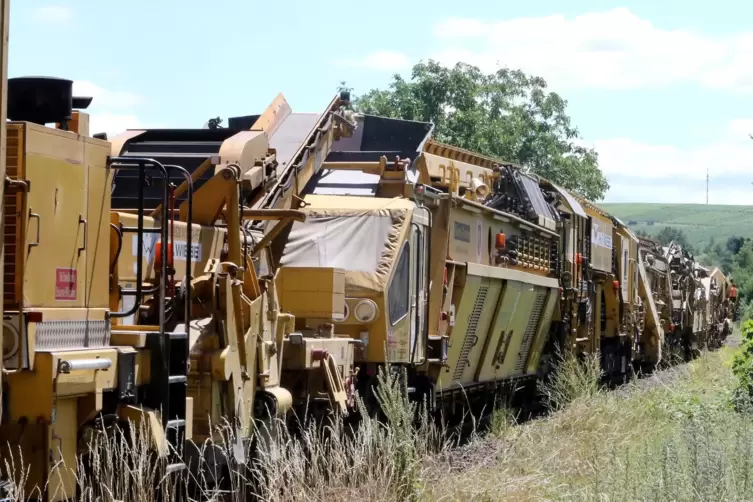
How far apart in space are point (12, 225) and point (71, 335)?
0.72 metres

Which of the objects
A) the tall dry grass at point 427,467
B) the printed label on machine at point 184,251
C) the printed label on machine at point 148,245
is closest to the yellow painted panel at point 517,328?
the tall dry grass at point 427,467

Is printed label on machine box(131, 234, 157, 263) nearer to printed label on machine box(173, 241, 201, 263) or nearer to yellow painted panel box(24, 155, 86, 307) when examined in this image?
printed label on machine box(173, 241, 201, 263)

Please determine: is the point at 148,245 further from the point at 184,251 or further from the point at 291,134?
the point at 291,134

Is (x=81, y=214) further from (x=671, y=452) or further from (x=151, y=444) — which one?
(x=671, y=452)

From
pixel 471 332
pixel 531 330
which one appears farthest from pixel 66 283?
pixel 531 330

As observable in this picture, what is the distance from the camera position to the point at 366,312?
38.2 ft

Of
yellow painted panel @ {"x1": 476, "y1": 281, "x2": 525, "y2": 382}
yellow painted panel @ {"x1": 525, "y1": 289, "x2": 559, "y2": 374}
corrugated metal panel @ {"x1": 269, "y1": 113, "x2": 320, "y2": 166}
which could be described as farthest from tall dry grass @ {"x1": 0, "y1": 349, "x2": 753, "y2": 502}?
yellow painted panel @ {"x1": 525, "y1": 289, "x2": 559, "y2": 374}

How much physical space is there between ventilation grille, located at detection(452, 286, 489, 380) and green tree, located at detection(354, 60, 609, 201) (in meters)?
23.7

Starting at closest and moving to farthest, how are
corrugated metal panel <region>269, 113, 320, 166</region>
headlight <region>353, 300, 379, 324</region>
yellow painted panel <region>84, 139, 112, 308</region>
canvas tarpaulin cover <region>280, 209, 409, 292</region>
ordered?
yellow painted panel <region>84, 139, 112, 308</region> → headlight <region>353, 300, 379, 324</region> → canvas tarpaulin cover <region>280, 209, 409, 292</region> → corrugated metal panel <region>269, 113, 320, 166</region>

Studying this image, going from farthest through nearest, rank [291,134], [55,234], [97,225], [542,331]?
[542,331], [291,134], [97,225], [55,234]

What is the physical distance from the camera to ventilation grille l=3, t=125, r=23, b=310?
6539 mm

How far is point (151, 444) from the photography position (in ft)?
23.8

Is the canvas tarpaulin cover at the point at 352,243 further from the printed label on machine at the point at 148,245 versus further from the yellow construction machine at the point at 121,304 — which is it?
the printed label on machine at the point at 148,245

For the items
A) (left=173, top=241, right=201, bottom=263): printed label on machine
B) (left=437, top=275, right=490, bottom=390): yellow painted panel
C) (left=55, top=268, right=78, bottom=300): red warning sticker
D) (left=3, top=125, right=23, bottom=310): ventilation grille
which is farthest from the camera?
(left=437, top=275, right=490, bottom=390): yellow painted panel
